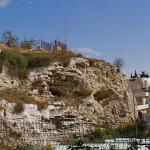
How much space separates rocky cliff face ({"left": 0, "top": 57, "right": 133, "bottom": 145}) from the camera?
19281mm

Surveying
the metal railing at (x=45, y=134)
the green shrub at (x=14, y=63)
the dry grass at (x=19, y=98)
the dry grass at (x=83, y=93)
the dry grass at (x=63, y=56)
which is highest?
the dry grass at (x=63, y=56)

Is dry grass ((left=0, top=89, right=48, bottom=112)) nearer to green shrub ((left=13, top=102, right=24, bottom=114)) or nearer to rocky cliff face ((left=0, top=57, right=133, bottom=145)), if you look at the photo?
green shrub ((left=13, top=102, right=24, bottom=114))

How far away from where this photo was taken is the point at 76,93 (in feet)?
71.7

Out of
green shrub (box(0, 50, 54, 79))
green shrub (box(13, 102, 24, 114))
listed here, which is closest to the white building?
green shrub (box(0, 50, 54, 79))

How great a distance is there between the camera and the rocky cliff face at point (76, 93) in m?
19.3

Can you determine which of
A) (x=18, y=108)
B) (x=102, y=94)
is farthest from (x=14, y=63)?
(x=102, y=94)

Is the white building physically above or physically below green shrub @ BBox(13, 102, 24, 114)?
above

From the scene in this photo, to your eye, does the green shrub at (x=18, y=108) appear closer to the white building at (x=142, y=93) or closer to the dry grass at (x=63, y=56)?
the dry grass at (x=63, y=56)

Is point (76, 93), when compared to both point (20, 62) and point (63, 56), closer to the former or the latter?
point (63, 56)

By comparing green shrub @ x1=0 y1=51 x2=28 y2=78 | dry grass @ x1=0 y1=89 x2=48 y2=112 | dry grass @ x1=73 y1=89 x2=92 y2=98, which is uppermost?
green shrub @ x1=0 y1=51 x2=28 y2=78

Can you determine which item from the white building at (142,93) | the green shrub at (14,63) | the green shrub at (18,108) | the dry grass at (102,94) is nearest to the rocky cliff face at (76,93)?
the dry grass at (102,94)

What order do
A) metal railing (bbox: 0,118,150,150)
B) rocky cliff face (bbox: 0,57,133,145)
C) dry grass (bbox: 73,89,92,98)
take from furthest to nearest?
1. dry grass (bbox: 73,89,92,98)
2. rocky cliff face (bbox: 0,57,133,145)
3. metal railing (bbox: 0,118,150,150)

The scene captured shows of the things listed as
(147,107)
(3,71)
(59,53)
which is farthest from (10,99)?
(147,107)

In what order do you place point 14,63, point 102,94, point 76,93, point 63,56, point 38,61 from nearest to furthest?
point 14,63
point 38,61
point 76,93
point 63,56
point 102,94
